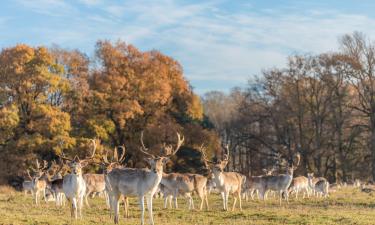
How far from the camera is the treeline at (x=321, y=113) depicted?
147ft

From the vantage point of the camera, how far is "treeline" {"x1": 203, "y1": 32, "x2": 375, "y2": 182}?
4488 centimetres

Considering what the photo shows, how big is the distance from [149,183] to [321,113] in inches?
1382

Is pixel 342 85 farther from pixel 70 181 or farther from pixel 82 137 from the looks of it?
pixel 70 181

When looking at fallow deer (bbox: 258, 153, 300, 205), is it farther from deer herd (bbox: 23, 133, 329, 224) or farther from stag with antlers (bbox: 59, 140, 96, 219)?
stag with antlers (bbox: 59, 140, 96, 219)

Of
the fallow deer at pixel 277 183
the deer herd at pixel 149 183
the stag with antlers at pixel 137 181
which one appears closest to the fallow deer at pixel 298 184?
the deer herd at pixel 149 183

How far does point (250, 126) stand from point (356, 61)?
11879mm

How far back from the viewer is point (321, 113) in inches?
1853

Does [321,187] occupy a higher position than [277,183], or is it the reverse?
[277,183]

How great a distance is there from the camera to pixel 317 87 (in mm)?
46938

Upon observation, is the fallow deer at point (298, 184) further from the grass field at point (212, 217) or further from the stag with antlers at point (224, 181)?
the stag with antlers at point (224, 181)

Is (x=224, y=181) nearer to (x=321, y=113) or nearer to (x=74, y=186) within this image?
(x=74, y=186)

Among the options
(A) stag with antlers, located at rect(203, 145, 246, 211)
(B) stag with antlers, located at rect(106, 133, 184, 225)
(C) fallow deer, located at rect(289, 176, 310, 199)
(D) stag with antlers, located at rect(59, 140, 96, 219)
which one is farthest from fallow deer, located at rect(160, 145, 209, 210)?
(C) fallow deer, located at rect(289, 176, 310, 199)

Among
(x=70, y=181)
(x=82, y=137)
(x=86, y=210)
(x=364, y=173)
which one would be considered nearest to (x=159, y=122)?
(x=82, y=137)

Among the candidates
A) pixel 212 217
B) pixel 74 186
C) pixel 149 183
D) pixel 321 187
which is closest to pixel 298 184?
pixel 321 187
